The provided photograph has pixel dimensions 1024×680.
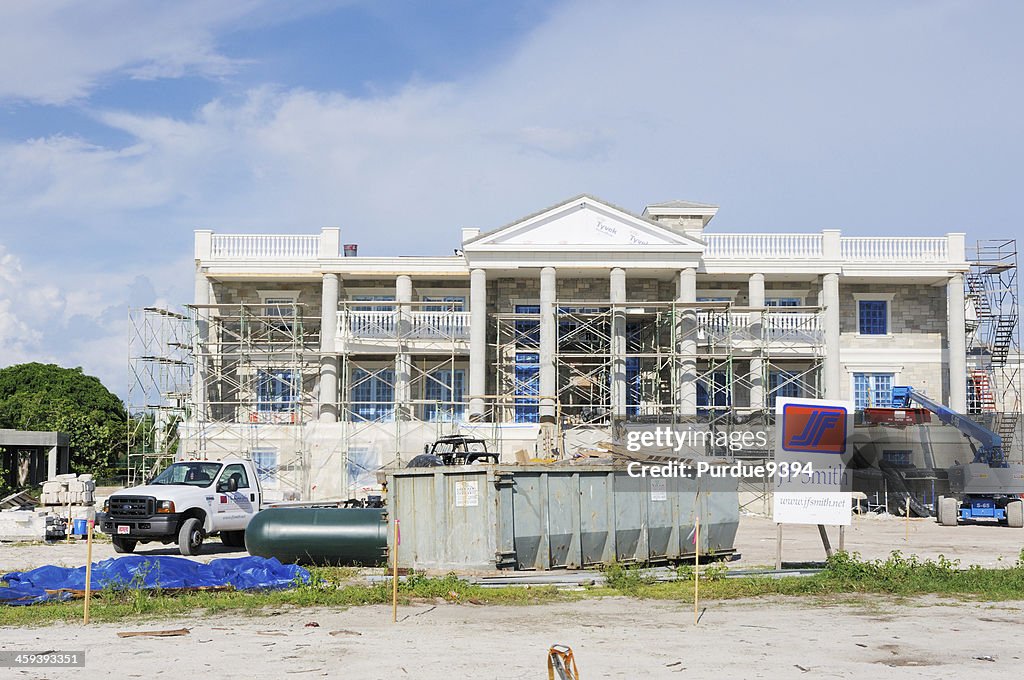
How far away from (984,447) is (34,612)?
2956 centimetres

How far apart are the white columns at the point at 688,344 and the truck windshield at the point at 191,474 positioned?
785 inches

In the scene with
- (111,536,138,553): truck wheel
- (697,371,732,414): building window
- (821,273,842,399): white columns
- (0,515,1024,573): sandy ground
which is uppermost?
(821,273,842,399): white columns

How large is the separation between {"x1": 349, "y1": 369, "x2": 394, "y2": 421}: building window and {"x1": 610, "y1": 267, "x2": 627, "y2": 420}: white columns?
8432 millimetres

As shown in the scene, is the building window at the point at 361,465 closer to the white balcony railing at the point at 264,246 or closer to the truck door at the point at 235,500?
the white balcony railing at the point at 264,246

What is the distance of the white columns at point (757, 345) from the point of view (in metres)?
38.6

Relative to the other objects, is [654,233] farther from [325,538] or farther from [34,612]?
[34,612]

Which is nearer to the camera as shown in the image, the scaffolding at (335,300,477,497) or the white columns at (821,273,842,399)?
the scaffolding at (335,300,477,497)

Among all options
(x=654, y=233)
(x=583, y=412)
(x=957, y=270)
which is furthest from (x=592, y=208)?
(x=957, y=270)

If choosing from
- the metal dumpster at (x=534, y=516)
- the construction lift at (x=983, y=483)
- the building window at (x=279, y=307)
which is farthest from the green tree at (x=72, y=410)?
the construction lift at (x=983, y=483)

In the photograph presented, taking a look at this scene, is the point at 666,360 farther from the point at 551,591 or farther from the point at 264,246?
the point at 551,591

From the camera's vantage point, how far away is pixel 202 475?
20.9 meters

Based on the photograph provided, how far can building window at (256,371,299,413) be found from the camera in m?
40.7
